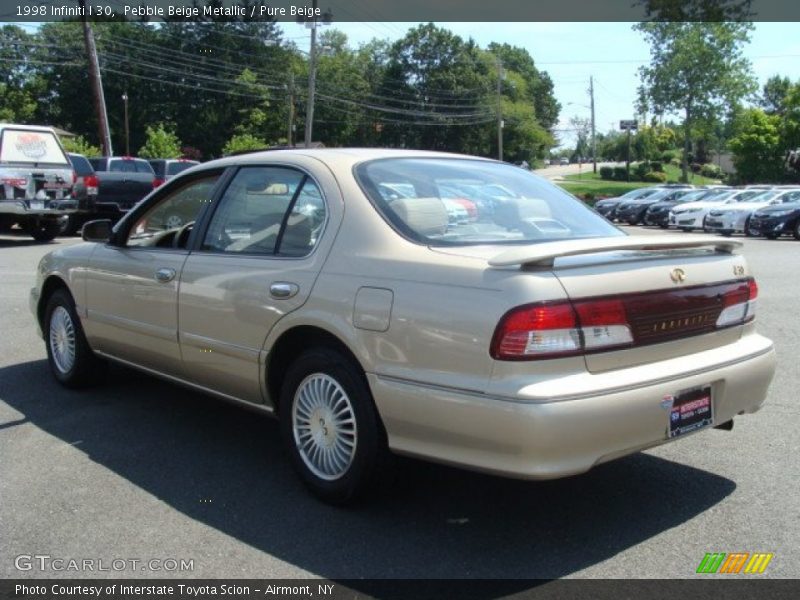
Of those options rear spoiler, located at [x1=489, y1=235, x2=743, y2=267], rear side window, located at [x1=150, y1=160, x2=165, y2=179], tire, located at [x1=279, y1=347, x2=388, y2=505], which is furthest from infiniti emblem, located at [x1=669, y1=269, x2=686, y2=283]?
rear side window, located at [x1=150, y1=160, x2=165, y2=179]

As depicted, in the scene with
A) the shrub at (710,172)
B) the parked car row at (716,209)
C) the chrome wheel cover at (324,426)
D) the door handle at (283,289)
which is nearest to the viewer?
the chrome wheel cover at (324,426)

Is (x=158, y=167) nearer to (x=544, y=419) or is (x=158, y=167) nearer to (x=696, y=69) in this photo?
(x=544, y=419)

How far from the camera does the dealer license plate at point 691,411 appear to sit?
3.42m

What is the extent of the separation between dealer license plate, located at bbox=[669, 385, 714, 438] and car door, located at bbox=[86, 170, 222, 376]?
8.99 feet

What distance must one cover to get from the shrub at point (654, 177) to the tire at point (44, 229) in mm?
68758

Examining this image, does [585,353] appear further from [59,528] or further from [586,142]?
[586,142]

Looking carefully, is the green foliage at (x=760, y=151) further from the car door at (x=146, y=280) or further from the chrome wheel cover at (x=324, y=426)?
the chrome wheel cover at (x=324, y=426)

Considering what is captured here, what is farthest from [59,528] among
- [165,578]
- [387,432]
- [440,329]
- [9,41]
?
[9,41]

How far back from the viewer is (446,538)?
11.6 feet

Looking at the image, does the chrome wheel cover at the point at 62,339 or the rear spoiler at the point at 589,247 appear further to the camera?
the chrome wheel cover at the point at 62,339

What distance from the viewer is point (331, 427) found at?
380 cm

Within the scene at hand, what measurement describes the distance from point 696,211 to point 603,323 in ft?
79.9

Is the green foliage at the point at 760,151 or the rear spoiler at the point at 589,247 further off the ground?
the green foliage at the point at 760,151

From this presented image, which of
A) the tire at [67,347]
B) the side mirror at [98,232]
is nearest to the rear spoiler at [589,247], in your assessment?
the side mirror at [98,232]
